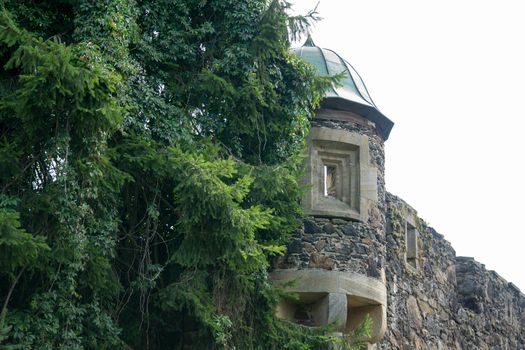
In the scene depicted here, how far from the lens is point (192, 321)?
1377 cm

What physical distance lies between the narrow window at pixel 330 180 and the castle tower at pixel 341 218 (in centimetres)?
1

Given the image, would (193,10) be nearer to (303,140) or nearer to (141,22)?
(141,22)

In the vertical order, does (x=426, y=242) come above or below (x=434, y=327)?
above

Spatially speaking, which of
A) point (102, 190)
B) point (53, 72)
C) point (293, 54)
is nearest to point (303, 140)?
point (293, 54)

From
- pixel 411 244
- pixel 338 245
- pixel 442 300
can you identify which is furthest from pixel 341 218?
pixel 442 300

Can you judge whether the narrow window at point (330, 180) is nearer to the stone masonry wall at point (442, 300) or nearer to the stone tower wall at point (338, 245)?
the stone tower wall at point (338, 245)

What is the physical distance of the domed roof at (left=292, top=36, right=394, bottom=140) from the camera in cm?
1579

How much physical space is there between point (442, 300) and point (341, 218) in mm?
3946

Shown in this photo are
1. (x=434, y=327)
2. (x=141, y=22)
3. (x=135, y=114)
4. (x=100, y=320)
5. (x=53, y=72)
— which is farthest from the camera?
(x=434, y=327)

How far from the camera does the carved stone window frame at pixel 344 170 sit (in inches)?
611

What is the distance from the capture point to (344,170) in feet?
52.2

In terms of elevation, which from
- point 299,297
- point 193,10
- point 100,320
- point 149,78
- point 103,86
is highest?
point 193,10

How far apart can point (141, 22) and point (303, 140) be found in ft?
7.36

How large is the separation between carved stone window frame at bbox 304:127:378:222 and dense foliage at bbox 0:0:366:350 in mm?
673
